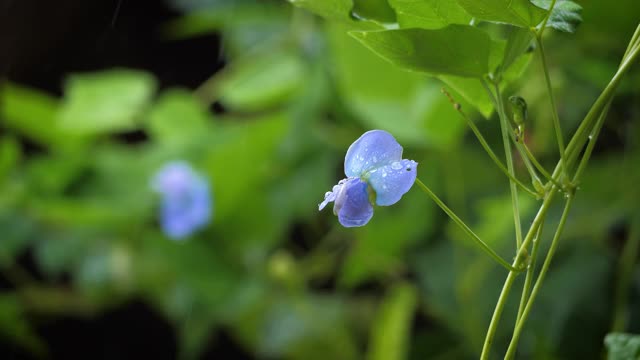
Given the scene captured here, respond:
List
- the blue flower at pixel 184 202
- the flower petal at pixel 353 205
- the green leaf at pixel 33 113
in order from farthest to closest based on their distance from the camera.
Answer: the green leaf at pixel 33 113 < the blue flower at pixel 184 202 < the flower petal at pixel 353 205

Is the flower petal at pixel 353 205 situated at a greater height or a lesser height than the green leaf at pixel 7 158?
greater

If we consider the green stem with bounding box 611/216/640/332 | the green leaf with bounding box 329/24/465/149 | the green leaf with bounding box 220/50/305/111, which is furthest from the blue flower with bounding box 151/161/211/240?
the green stem with bounding box 611/216/640/332

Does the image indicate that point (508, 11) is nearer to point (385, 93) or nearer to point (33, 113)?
point (385, 93)

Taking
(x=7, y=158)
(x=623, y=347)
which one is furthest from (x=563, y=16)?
(x=7, y=158)

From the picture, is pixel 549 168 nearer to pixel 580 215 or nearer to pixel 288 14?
pixel 580 215

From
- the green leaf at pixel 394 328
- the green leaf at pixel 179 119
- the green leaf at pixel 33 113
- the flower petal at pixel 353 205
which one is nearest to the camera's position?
the flower petal at pixel 353 205

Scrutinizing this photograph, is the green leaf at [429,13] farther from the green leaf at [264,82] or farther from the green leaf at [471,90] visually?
the green leaf at [264,82]

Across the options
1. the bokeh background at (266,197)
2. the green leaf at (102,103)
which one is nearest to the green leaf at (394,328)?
the bokeh background at (266,197)

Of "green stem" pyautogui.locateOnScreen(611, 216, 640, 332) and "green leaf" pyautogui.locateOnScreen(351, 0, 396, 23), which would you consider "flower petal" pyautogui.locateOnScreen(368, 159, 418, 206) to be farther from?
"green stem" pyautogui.locateOnScreen(611, 216, 640, 332)

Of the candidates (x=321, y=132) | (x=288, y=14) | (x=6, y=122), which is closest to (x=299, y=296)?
(x=321, y=132)
